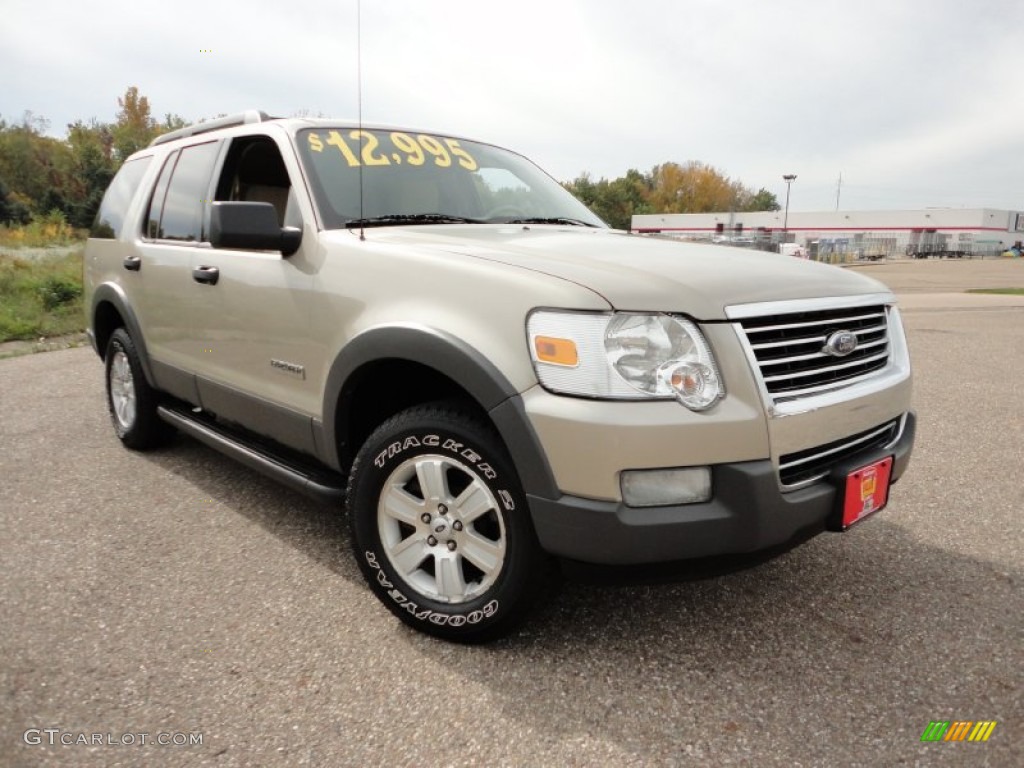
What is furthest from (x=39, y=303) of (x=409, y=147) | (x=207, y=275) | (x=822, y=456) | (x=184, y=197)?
(x=822, y=456)

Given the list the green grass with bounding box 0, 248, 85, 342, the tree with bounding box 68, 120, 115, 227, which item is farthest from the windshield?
the tree with bounding box 68, 120, 115, 227

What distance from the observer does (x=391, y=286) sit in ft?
8.00

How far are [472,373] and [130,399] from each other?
10.5 ft

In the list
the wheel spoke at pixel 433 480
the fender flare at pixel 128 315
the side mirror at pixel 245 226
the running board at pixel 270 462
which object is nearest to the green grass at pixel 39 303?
the fender flare at pixel 128 315

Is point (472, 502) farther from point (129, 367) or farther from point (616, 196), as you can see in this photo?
point (616, 196)

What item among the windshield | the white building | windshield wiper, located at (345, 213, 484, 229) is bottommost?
windshield wiper, located at (345, 213, 484, 229)

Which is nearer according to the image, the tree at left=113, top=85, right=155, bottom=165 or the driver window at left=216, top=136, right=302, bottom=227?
the driver window at left=216, top=136, right=302, bottom=227

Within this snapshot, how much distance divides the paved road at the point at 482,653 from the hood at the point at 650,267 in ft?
2.81

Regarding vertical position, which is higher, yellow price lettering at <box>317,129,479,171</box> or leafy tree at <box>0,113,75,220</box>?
leafy tree at <box>0,113,75,220</box>

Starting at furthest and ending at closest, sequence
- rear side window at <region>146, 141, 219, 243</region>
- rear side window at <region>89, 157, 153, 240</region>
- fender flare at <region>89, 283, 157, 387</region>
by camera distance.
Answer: rear side window at <region>89, 157, 153, 240</region> → fender flare at <region>89, 283, 157, 387</region> → rear side window at <region>146, 141, 219, 243</region>

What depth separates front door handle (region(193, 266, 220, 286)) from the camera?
10.7 ft

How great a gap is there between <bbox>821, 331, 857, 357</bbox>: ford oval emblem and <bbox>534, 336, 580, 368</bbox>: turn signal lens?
33.4 inches

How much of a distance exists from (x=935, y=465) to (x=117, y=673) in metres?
4.30

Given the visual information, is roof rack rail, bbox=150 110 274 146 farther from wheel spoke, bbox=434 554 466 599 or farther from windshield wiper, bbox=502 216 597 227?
wheel spoke, bbox=434 554 466 599
